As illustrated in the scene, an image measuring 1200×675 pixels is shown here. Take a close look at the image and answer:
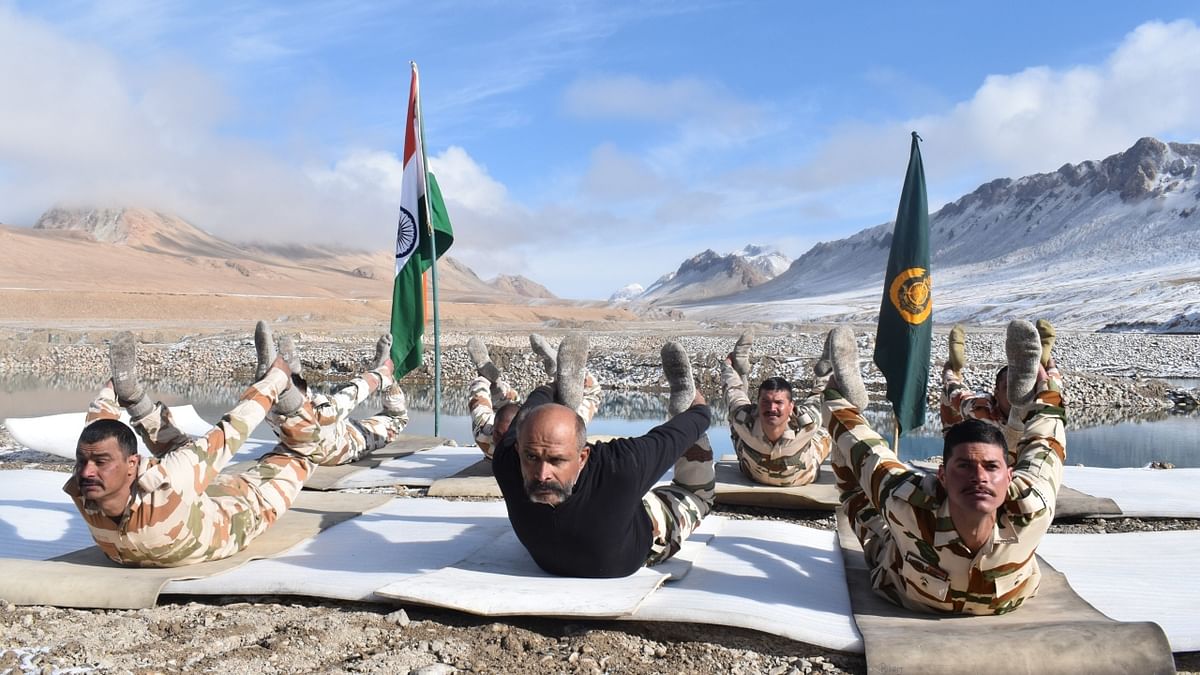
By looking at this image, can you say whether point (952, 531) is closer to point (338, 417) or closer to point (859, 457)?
point (859, 457)

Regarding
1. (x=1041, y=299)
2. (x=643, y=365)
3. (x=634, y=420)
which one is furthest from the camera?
(x=1041, y=299)

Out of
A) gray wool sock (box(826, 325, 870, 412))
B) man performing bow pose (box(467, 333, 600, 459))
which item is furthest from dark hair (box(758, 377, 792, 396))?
gray wool sock (box(826, 325, 870, 412))

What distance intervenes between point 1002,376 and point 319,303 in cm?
7839

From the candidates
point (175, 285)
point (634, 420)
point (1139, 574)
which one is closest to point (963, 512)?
point (1139, 574)

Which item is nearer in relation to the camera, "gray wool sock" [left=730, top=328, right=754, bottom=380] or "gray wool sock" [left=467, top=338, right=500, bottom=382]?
"gray wool sock" [left=730, top=328, right=754, bottom=380]

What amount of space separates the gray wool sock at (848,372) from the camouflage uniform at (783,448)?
6.06ft

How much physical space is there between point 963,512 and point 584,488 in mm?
1510

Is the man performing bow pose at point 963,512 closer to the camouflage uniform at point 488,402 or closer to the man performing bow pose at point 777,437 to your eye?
the man performing bow pose at point 777,437

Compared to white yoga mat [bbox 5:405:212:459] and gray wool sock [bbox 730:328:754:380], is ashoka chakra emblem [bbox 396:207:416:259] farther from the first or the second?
gray wool sock [bbox 730:328:754:380]

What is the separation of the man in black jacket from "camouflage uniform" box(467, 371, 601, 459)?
2.81 metres

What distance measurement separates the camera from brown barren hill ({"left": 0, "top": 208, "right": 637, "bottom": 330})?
6356 cm

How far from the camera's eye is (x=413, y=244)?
32.2ft

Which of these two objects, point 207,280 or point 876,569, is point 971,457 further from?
point 207,280

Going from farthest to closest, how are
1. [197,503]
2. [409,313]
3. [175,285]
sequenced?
[175,285] < [409,313] < [197,503]
